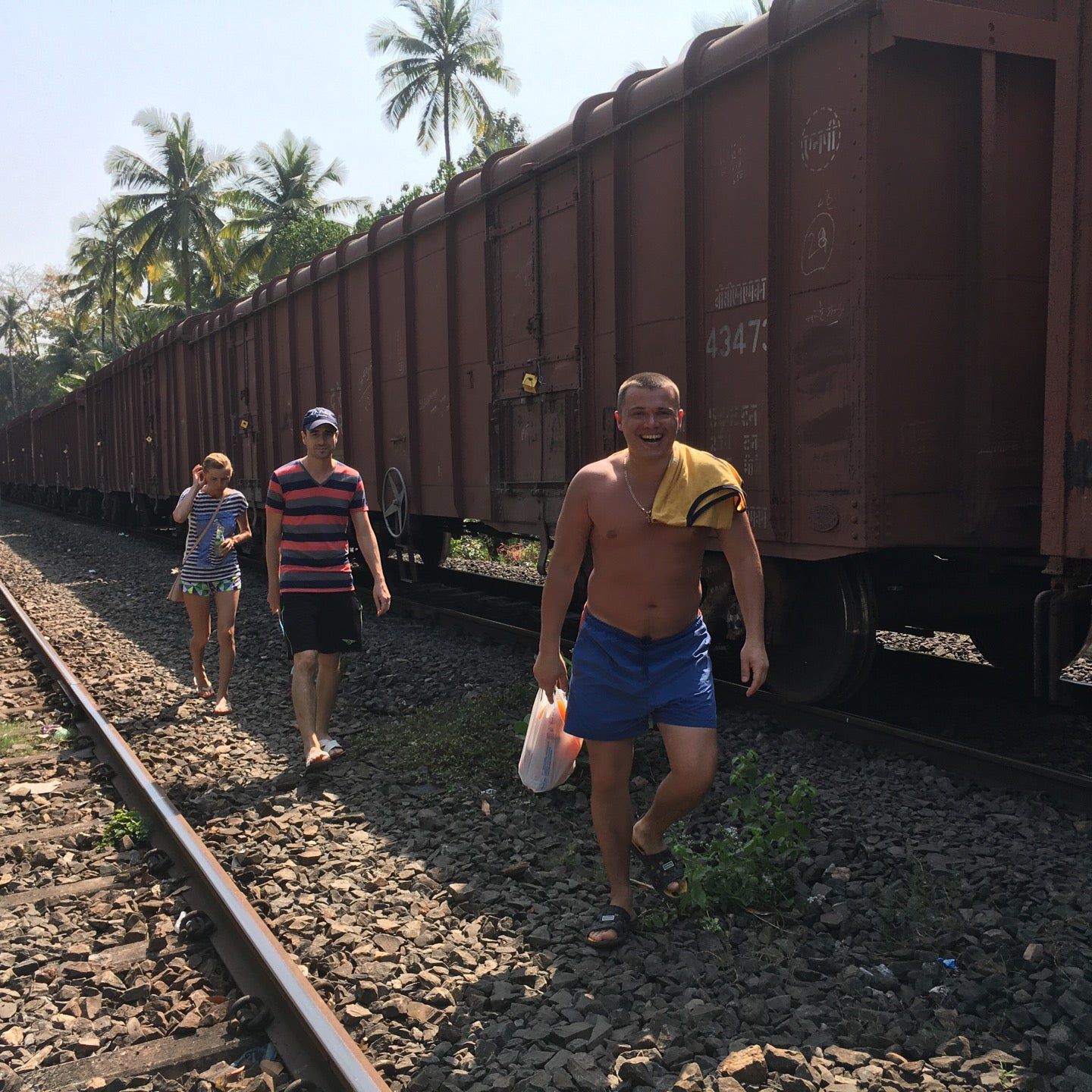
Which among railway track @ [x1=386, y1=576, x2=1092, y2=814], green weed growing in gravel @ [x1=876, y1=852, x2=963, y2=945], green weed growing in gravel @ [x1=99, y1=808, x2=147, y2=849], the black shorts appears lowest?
green weed growing in gravel @ [x1=99, y1=808, x2=147, y2=849]

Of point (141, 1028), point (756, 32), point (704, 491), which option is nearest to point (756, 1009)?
point (704, 491)

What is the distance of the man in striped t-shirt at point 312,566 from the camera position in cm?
584

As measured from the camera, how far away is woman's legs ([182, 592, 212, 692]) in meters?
7.40

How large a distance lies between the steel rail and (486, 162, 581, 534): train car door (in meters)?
3.50

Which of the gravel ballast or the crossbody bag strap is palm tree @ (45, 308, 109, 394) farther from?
the gravel ballast

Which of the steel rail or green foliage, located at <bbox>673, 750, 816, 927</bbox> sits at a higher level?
green foliage, located at <bbox>673, 750, 816, 927</bbox>

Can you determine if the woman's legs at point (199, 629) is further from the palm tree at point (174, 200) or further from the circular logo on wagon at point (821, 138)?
the palm tree at point (174, 200)

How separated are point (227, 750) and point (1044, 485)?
452cm

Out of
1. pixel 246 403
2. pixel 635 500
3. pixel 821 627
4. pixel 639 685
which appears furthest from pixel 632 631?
pixel 246 403

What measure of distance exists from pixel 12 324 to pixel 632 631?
93.0 meters

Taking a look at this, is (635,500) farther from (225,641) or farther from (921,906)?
(225,641)

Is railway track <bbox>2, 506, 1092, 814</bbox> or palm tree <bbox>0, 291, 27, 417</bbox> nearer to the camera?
railway track <bbox>2, 506, 1092, 814</bbox>

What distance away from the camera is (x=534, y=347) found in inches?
312

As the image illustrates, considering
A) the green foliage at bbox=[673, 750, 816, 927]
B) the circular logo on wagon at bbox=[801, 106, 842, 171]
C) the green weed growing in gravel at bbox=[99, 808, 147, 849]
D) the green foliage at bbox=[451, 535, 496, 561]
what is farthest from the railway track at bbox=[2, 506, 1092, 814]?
the green foliage at bbox=[451, 535, 496, 561]
